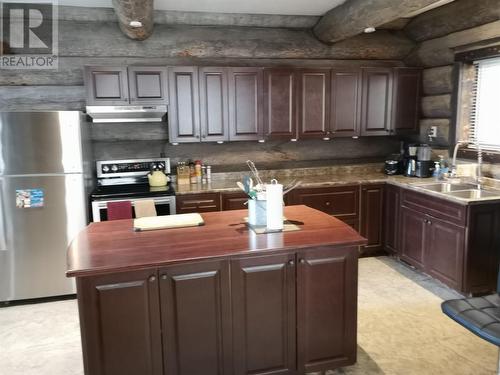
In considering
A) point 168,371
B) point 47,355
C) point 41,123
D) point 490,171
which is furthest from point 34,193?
point 490,171

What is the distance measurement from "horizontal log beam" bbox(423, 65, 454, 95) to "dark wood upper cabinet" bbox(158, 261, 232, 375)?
11.3 feet

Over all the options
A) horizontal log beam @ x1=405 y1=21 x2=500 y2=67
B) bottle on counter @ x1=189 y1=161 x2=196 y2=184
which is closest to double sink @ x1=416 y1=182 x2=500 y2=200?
horizontal log beam @ x1=405 y1=21 x2=500 y2=67

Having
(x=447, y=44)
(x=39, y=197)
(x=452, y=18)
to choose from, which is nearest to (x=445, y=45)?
(x=447, y=44)

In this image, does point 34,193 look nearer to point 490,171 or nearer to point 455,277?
point 455,277

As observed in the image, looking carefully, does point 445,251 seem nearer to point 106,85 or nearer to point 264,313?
point 264,313

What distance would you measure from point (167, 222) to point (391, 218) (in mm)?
2691

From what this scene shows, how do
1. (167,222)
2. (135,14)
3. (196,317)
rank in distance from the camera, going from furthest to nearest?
1. (135,14)
2. (167,222)
3. (196,317)

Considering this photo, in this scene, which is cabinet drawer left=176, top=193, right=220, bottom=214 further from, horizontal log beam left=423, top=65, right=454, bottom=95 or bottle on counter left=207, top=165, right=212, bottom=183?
horizontal log beam left=423, top=65, right=454, bottom=95

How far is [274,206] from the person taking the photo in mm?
2311

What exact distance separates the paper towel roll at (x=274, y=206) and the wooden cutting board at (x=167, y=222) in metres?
0.47

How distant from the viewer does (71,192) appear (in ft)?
11.3

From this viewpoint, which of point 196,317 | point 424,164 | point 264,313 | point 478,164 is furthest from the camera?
point 424,164

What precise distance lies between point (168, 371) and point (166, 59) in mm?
3154

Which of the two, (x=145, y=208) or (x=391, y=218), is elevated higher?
(x=145, y=208)
